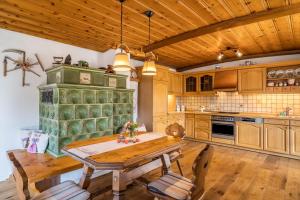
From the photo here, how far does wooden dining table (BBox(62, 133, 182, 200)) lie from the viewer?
161 centimetres

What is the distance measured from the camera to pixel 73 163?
95.7 inches

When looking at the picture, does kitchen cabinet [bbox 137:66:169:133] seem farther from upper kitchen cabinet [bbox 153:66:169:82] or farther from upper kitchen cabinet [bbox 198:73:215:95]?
upper kitchen cabinet [bbox 198:73:215:95]

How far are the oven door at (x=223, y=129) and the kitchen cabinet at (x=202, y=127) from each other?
14 centimetres

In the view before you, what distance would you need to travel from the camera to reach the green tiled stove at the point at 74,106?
8.84 feet

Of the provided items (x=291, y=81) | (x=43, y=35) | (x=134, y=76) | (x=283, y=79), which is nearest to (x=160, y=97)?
(x=134, y=76)

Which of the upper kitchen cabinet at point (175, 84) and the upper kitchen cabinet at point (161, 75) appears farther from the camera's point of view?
the upper kitchen cabinet at point (175, 84)

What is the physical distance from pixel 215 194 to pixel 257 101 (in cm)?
331

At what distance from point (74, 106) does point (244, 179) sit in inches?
118

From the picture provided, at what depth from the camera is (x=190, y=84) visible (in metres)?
5.63

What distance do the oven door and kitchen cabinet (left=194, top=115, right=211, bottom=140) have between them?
0.47 feet

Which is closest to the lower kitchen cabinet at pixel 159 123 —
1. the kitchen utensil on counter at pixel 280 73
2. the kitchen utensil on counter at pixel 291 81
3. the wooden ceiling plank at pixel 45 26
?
the wooden ceiling plank at pixel 45 26

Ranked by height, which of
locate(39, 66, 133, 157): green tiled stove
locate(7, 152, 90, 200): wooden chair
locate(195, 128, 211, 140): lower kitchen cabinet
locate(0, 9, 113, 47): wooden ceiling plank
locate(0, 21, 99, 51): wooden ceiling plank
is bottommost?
locate(195, 128, 211, 140): lower kitchen cabinet

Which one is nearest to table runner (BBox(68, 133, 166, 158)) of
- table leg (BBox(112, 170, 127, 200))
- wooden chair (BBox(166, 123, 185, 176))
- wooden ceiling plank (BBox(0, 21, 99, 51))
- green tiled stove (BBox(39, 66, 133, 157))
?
table leg (BBox(112, 170, 127, 200))

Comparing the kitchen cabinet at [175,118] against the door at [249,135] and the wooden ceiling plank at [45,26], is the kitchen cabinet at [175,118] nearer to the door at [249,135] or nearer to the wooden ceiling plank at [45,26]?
the door at [249,135]
